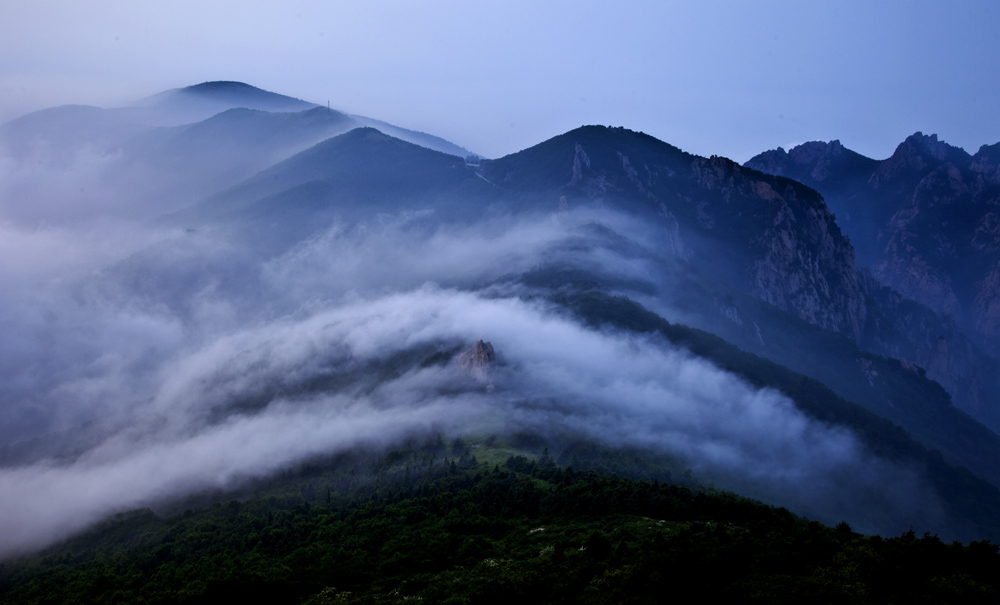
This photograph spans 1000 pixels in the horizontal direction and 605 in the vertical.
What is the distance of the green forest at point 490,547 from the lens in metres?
60.0

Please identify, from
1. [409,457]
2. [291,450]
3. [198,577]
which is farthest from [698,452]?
[198,577]

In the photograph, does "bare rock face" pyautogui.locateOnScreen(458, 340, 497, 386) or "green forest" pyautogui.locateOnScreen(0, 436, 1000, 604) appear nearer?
"green forest" pyautogui.locateOnScreen(0, 436, 1000, 604)

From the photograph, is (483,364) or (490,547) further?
(483,364)

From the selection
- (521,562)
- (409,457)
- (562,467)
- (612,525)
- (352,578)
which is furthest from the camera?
(409,457)

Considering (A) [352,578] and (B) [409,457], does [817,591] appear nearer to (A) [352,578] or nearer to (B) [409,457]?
(A) [352,578]

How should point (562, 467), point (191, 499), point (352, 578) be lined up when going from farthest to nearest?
point (191, 499), point (562, 467), point (352, 578)

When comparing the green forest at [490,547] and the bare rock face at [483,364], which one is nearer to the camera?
the green forest at [490,547]

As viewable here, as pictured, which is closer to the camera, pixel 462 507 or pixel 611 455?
pixel 462 507

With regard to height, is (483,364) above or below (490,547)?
Result: above

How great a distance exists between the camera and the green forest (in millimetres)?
59969

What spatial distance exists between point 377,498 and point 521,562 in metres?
59.5

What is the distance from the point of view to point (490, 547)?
92250 millimetres

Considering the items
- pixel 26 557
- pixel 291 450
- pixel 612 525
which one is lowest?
pixel 26 557

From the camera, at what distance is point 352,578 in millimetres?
84500
